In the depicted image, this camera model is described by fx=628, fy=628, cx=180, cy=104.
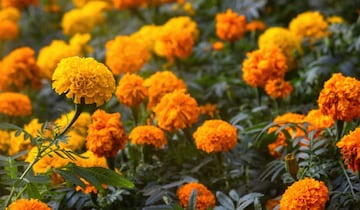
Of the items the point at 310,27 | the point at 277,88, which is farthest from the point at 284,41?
the point at 277,88

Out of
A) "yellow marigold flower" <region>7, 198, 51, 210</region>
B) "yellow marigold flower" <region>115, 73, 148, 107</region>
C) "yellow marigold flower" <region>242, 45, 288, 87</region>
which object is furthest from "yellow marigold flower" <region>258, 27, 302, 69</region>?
"yellow marigold flower" <region>7, 198, 51, 210</region>

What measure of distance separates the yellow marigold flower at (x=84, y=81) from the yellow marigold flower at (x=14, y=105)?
2.70ft

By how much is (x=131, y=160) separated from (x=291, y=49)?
A: 92 cm

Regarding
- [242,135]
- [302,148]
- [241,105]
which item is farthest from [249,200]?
[241,105]

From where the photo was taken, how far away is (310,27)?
2816 mm

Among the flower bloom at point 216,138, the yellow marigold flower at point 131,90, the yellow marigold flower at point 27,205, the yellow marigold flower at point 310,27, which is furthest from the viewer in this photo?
the yellow marigold flower at point 310,27

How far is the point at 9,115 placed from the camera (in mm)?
2590

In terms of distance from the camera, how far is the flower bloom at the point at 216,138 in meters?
2.04

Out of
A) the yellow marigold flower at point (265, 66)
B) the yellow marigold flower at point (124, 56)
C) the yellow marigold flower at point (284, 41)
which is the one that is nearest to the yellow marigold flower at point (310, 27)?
the yellow marigold flower at point (284, 41)

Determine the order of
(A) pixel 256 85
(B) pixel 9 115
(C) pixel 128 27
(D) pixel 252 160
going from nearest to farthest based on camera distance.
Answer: (D) pixel 252 160, (A) pixel 256 85, (B) pixel 9 115, (C) pixel 128 27

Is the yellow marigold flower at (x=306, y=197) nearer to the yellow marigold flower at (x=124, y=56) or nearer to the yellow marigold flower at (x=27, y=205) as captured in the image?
the yellow marigold flower at (x=27, y=205)

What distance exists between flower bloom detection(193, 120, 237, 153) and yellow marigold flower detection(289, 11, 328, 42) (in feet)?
3.05

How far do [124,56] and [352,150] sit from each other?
1.13m

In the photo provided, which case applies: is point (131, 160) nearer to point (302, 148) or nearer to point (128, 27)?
point (302, 148)
